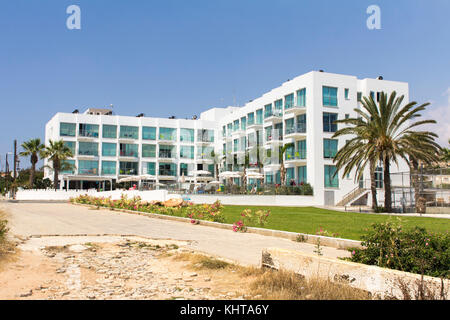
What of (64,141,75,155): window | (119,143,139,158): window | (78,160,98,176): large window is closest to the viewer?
(64,141,75,155): window

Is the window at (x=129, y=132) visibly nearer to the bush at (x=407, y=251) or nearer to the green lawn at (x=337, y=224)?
the green lawn at (x=337, y=224)

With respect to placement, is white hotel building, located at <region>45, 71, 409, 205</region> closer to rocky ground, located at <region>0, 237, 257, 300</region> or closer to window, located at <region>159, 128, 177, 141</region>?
window, located at <region>159, 128, 177, 141</region>

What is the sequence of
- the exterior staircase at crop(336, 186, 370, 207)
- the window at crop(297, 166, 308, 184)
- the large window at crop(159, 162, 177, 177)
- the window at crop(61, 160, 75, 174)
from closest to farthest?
the exterior staircase at crop(336, 186, 370, 207)
the window at crop(297, 166, 308, 184)
the window at crop(61, 160, 75, 174)
the large window at crop(159, 162, 177, 177)

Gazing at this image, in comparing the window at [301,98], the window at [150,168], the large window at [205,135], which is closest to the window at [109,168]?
the window at [150,168]

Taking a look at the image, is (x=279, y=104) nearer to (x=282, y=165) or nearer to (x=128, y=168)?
(x=282, y=165)

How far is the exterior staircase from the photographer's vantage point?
144ft

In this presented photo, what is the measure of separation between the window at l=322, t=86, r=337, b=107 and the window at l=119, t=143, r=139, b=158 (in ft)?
122

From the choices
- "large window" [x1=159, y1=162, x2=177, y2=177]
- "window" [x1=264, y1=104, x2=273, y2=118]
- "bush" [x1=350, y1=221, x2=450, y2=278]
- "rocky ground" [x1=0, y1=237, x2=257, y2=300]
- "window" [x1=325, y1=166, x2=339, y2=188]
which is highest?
"window" [x1=264, y1=104, x2=273, y2=118]

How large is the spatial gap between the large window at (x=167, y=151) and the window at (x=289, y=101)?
29535 millimetres

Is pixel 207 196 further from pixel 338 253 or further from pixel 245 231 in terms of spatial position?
pixel 338 253

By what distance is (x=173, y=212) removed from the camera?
76.4 ft

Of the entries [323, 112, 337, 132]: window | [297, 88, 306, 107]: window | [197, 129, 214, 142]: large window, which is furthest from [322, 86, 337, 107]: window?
[197, 129, 214, 142]: large window

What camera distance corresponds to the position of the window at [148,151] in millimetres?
72319
